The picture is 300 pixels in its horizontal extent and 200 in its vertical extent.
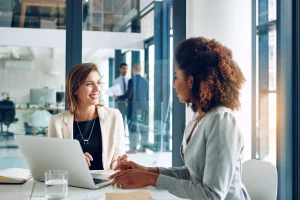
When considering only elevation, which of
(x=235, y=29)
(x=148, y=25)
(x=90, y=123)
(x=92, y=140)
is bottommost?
(x=92, y=140)

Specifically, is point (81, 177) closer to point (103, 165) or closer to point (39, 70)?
point (103, 165)

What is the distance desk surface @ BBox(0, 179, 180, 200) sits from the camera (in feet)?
5.14

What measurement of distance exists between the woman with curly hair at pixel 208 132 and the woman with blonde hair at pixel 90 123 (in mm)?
742

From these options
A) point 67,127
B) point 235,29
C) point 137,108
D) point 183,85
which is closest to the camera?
point 183,85

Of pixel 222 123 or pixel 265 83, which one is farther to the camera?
pixel 265 83

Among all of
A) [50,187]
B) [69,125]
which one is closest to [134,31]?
[69,125]

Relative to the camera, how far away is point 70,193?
162 cm

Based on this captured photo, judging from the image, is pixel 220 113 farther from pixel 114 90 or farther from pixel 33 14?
pixel 33 14

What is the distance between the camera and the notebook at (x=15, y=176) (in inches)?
71.4

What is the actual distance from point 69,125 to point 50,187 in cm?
94

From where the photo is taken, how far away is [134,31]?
3967mm

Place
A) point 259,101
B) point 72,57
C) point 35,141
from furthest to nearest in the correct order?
point 259,101 → point 72,57 → point 35,141

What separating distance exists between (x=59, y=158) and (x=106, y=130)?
0.85 meters

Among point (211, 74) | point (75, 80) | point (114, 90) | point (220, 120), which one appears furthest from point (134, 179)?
point (114, 90)
